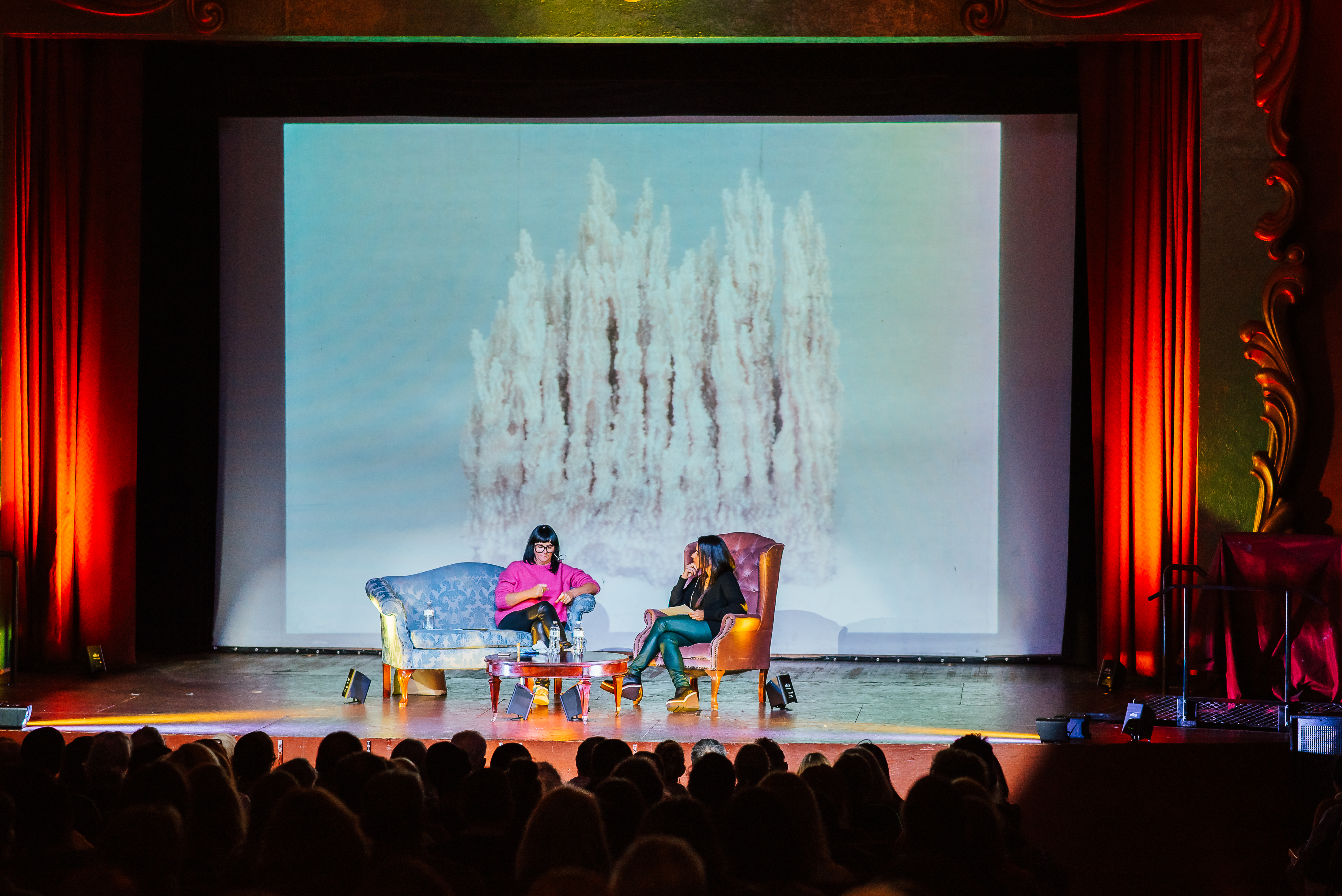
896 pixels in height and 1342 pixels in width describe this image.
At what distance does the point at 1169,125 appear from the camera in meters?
6.89

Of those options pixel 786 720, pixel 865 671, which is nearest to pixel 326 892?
pixel 786 720

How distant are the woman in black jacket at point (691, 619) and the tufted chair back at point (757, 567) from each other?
10cm

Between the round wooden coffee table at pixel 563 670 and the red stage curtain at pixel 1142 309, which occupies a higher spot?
the red stage curtain at pixel 1142 309

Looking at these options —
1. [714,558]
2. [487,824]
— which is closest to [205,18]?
[714,558]

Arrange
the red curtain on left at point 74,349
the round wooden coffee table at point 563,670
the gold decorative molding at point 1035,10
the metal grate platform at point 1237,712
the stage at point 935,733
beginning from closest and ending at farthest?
the stage at point 935,733, the metal grate platform at point 1237,712, the round wooden coffee table at point 563,670, the gold decorative molding at point 1035,10, the red curtain on left at point 74,349

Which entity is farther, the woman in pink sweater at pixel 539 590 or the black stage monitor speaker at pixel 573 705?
the woman in pink sweater at pixel 539 590

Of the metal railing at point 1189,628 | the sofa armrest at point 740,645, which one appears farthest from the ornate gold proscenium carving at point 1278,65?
the sofa armrest at point 740,645

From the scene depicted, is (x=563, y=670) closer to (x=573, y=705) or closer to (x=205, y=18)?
(x=573, y=705)

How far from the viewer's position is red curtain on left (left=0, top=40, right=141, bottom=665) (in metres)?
7.16

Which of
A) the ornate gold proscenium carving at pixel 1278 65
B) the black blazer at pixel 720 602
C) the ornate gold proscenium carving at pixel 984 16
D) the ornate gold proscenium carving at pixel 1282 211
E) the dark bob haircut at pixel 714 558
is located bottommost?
the black blazer at pixel 720 602

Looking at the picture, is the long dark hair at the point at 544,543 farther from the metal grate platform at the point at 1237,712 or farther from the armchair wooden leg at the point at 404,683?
the metal grate platform at the point at 1237,712

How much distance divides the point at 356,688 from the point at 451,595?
0.78 meters

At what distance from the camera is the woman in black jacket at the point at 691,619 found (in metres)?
5.89

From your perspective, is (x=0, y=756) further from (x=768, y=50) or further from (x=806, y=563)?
(x=768, y=50)
